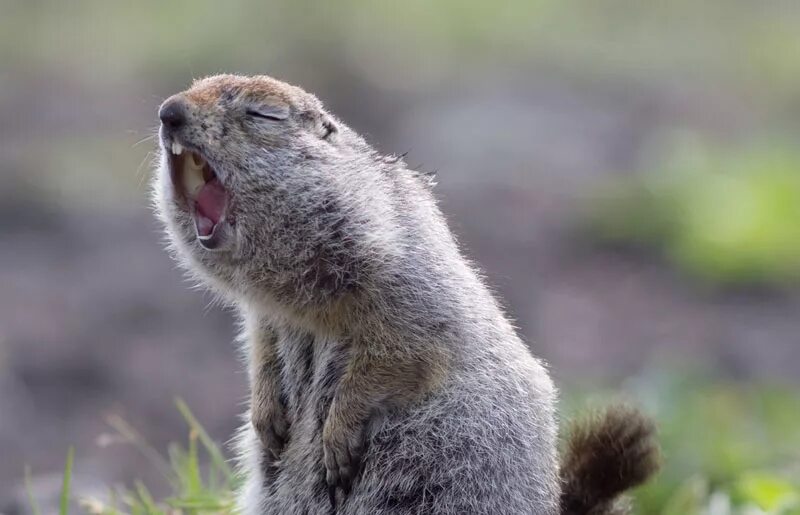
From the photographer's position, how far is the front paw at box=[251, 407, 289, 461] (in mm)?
4457

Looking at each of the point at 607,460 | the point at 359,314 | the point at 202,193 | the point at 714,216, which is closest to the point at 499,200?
the point at 714,216

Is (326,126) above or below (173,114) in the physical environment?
above

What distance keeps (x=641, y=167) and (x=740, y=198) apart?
106 centimetres

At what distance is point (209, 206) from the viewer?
417 centimetres

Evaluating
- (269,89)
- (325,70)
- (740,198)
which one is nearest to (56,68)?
(325,70)

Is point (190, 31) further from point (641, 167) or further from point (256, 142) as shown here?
point (256, 142)

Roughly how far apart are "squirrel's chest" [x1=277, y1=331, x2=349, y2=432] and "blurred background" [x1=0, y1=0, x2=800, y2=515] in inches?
42.1

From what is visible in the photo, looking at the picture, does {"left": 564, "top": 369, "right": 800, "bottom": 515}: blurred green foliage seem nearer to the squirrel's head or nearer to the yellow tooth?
the squirrel's head

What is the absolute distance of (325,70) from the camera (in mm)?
13320

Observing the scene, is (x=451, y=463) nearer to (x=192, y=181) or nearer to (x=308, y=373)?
(x=308, y=373)

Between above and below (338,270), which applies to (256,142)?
above

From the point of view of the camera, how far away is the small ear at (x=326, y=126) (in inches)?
171

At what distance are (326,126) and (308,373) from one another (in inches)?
30.2

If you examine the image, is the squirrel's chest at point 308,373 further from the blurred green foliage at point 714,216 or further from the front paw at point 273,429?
the blurred green foliage at point 714,216
